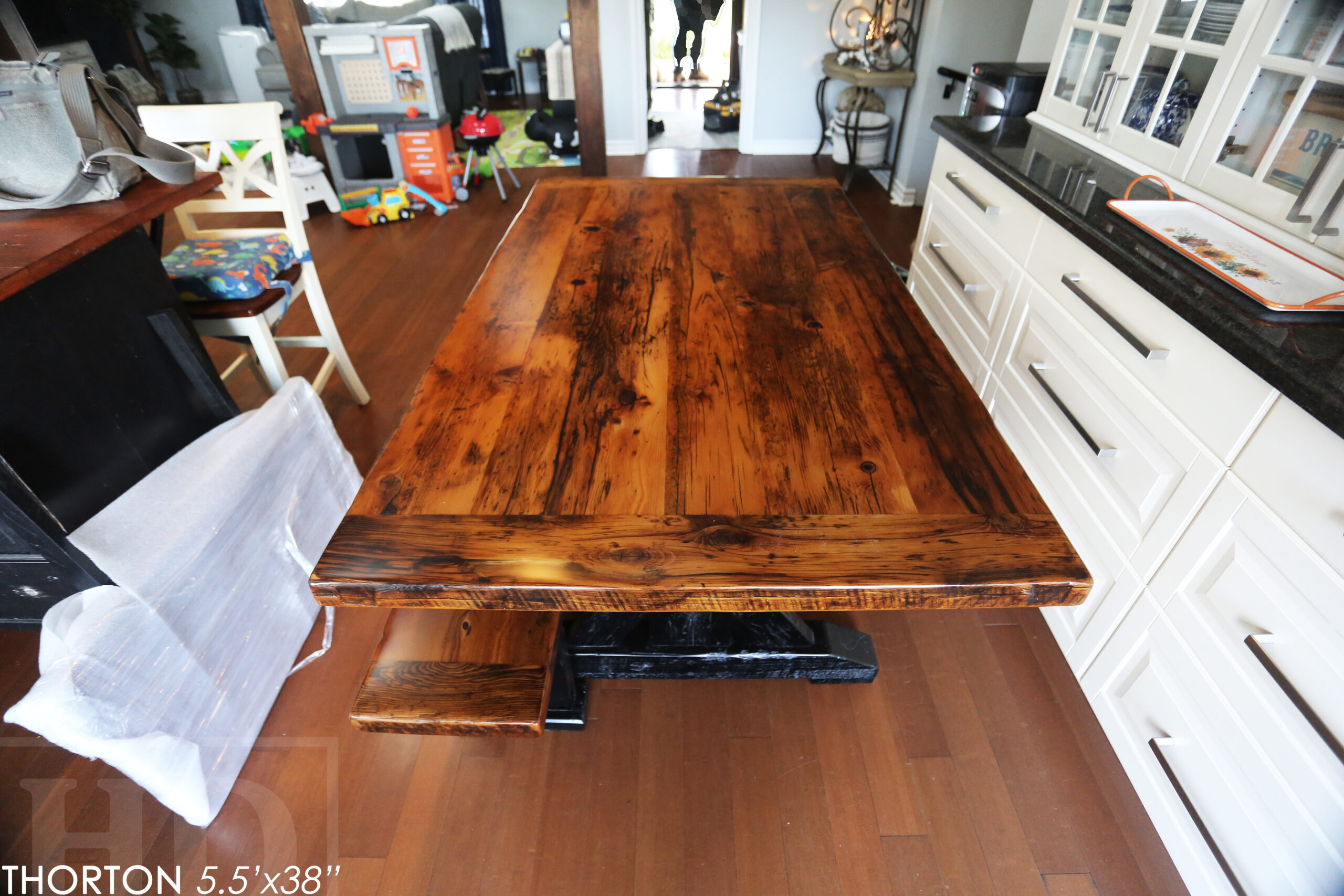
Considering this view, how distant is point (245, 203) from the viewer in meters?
1.99

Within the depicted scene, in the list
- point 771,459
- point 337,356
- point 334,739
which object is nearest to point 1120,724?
point 771,459

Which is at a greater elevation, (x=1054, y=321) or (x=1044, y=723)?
(x=1054, y=321)

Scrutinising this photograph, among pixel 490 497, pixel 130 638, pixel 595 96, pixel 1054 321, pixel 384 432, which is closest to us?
pixel 490 497

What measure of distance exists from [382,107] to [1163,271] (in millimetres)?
4201

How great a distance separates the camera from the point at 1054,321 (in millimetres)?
1543

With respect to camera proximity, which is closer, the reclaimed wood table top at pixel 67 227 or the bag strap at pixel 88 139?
the reclaimed wood table top at pixel 67 227

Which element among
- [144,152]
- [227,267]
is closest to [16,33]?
[227,267]

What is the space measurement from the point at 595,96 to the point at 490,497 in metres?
3.46

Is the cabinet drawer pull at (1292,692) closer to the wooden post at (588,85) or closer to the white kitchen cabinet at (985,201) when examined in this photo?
the white kitchen cabinet at (985,201)

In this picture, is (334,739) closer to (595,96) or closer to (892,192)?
(595,96)

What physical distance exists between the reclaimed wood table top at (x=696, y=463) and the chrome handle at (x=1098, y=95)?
0.91m

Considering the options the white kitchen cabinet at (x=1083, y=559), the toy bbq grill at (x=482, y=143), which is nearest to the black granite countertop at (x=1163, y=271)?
the white kitchen cabinet at (x=1083, y=559)

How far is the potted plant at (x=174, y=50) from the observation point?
19.8ft

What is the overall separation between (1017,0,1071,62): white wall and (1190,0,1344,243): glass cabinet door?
118cm
